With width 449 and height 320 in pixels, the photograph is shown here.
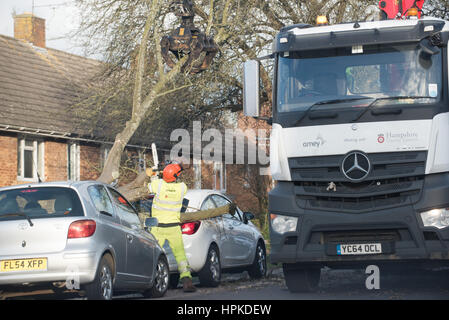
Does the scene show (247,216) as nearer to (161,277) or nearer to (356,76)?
(161,277)

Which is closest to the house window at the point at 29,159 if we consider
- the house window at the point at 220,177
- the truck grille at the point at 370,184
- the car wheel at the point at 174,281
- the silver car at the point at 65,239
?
the car wheel at the point at 174,281

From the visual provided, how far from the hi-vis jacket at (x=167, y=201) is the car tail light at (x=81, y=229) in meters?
2.76

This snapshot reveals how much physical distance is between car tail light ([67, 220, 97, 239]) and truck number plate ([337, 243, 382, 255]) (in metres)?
3.20

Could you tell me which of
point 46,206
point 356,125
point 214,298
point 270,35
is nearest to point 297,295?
point 214,298

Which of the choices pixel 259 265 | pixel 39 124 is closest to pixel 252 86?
pixel 259 265

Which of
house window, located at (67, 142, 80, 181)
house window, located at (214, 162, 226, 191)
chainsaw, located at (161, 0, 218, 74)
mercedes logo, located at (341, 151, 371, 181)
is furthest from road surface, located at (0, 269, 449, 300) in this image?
house window, located at (214, 162, 226, 191)

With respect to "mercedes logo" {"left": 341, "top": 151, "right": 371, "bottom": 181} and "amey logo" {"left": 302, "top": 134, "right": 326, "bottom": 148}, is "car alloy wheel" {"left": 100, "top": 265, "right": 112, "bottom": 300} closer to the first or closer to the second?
"amey logo" {"left": 302, "top": 134, "right": 326, "bottom": 148}

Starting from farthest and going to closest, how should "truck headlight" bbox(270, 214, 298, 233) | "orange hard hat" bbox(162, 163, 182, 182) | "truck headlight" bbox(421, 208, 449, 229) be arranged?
"orange hard hat" bbox(162, 163, 182, 182), "truck headlight" bbox(270, 214, 298, 233), "truck headlight" bbox(421, 208, 449, 229)

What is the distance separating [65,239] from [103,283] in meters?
0.77

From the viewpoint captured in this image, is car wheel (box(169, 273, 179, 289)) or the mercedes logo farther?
car wheel (box(169, 273, 179, 289))

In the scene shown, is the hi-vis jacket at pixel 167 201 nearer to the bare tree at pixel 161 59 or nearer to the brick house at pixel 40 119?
the bare tree at pixel 161 59

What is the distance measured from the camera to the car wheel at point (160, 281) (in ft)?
39.2

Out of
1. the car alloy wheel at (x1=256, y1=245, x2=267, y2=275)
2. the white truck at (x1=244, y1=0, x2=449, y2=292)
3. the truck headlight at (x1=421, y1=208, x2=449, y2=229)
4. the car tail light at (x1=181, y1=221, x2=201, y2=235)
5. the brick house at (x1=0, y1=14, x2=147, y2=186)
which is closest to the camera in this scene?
the truck headlight at (x1=421, y1=208, x2=449, y2=229)

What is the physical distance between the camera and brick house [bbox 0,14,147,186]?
2603cm
